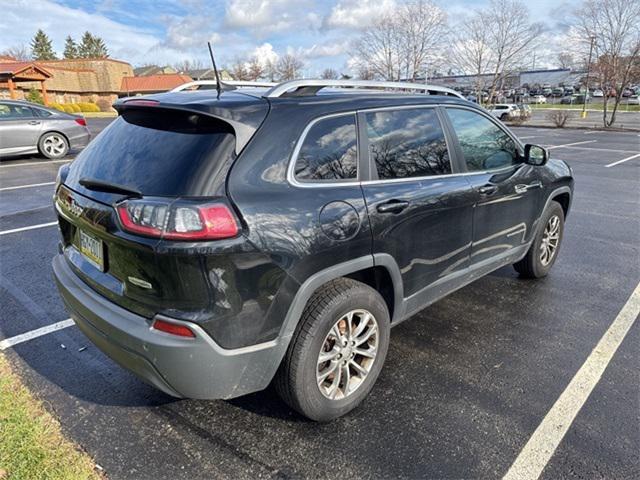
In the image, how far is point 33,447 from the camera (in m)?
2.33

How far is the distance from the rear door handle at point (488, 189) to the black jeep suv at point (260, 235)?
266 millimetres

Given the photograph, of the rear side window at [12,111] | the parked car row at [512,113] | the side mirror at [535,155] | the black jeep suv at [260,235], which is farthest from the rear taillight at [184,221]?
the parked car row at [512,113]

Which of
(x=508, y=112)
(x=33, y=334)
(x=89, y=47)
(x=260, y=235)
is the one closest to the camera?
(x=260, y=235)

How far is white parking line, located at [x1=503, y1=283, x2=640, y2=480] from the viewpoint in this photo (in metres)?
2.25

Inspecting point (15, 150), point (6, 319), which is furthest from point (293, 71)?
point (6, 319)

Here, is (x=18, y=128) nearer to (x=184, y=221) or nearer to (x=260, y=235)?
(x=184, y=221)

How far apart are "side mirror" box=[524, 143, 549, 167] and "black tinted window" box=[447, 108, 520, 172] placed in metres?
0.09

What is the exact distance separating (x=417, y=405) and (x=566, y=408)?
855mm

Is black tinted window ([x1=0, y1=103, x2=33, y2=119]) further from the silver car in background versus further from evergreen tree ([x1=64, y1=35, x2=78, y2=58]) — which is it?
evergreen tree ([x1=64, y1=35, x2=78, y2=58])

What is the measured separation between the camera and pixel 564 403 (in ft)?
8.87

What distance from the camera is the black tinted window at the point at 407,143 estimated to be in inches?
107

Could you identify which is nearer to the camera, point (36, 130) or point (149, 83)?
point (36, 130)

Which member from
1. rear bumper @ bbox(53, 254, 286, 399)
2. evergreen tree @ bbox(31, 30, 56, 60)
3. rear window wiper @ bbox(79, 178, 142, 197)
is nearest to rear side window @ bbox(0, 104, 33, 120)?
rear window wiper @ bbox(79, 178, 142, 197)

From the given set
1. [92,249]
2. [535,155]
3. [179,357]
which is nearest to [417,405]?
[179,357]
